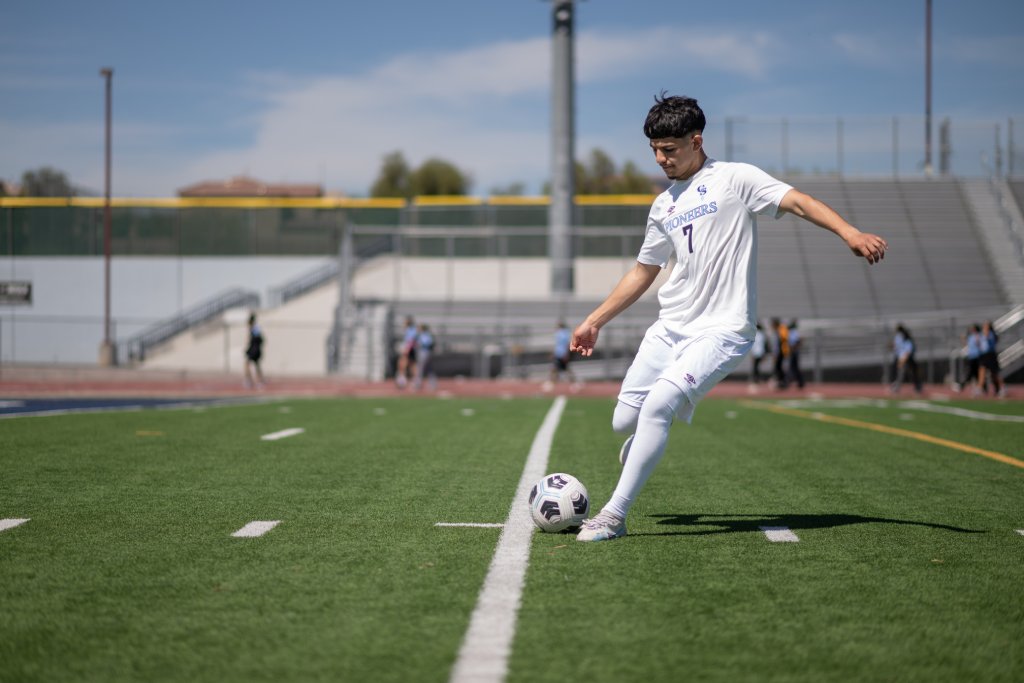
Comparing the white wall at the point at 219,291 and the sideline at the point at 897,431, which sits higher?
the white wall at the point at 219,291

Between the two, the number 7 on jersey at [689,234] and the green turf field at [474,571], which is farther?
the number 7 on jersey at [689,234]

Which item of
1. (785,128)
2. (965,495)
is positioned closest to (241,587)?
(965,495)

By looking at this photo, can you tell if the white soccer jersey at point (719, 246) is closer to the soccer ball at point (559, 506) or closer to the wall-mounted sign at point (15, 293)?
the soccer ball at point (559, 506)

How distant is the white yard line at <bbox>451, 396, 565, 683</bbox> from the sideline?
18.3 ft

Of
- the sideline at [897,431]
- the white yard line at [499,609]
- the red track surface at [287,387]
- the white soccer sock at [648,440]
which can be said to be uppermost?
the white soccer sock at [648,440]

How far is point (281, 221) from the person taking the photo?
5081 centimetres

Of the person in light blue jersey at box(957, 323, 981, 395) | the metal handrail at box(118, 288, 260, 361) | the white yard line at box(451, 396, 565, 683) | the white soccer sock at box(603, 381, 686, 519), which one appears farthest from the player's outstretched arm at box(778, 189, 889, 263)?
the metal handrail at box(118, 288, 260, 361)

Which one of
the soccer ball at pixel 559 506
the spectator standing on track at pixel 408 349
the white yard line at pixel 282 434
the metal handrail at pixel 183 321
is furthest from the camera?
the metal handrail at pixel 183 321

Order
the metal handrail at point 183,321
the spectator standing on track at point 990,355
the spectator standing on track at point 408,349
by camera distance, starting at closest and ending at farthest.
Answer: the spectator standing on track at point 990,355
the spectator standing on track at point 408,349
the metal handrail at point 183,321

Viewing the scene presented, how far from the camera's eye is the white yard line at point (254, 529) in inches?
216

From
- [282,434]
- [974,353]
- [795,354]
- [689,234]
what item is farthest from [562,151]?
[689,234]

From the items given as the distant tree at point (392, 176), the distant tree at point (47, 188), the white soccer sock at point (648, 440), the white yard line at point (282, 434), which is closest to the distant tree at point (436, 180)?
the distant tree at point (392, 176)

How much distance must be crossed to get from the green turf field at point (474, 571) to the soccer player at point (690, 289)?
1.64ft

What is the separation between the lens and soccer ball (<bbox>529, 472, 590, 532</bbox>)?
18.5 ft
